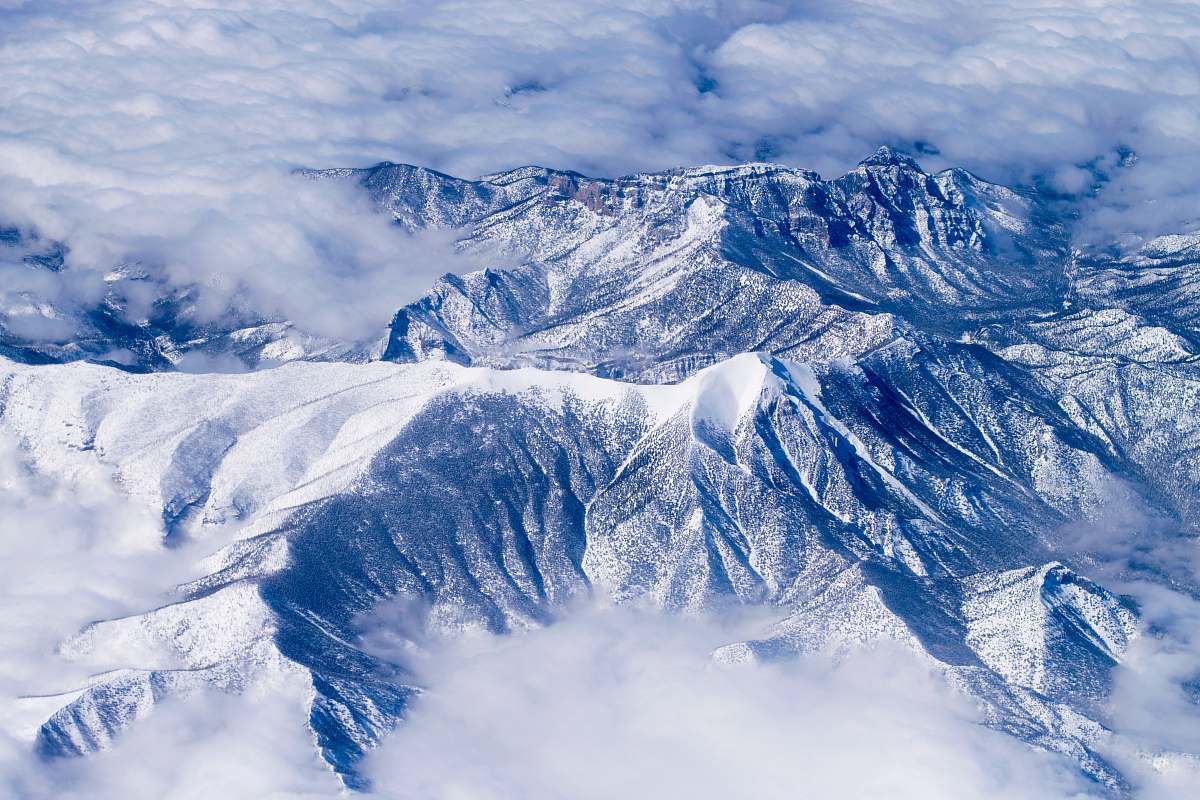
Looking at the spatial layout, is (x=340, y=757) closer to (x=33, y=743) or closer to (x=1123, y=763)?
(x=33, y=743)

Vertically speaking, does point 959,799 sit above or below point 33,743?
above

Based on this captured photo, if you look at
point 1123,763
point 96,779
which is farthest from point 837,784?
point 96,779

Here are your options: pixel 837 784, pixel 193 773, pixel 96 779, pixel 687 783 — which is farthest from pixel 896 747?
pixel 96 779

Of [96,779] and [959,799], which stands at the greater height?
[959,799]

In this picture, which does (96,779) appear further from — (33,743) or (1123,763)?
(1123,763)

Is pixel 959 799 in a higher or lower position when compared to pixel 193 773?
higher

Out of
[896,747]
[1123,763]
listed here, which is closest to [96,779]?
[896,747]

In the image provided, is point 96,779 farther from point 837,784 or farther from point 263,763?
point 837,784
